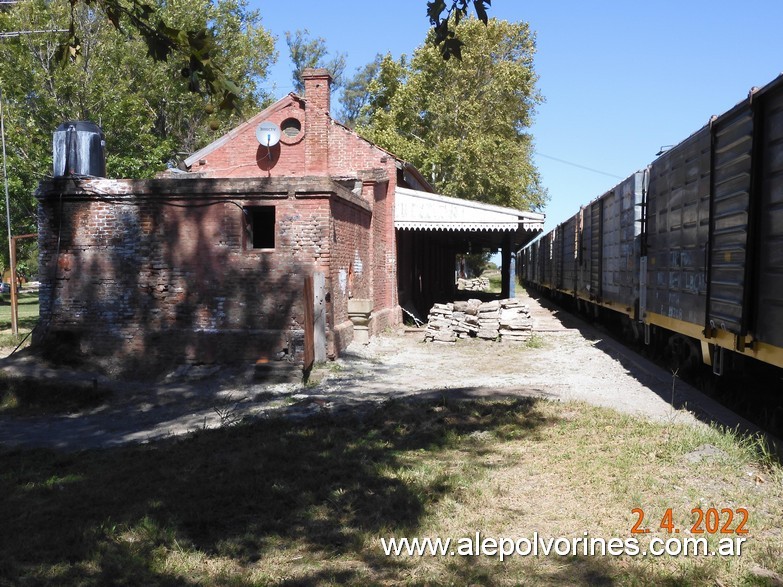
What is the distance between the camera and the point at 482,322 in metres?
15.6

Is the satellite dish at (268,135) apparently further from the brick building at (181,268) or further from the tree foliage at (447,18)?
the tree foliage at (447,18)

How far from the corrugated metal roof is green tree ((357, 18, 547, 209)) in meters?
14.7

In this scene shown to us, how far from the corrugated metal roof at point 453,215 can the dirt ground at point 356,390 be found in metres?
4.78

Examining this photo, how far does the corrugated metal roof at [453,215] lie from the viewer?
17828 millimetres

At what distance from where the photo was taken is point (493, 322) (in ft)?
50.9

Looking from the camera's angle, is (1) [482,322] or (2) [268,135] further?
(2) [268,135]

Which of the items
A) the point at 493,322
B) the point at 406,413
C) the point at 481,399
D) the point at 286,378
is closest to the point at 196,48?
the point at 406,413

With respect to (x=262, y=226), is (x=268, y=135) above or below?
above

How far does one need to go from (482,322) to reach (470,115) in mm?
20045

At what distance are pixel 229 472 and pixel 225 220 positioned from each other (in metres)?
6.70

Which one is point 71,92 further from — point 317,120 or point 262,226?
point 262,226

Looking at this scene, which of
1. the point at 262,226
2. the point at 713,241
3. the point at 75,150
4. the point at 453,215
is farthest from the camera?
the point at 453,215

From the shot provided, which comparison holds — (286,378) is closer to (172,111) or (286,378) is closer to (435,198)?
(435,198)

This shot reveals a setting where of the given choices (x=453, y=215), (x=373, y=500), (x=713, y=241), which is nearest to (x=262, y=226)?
(x=453, y=215)
